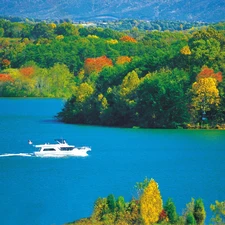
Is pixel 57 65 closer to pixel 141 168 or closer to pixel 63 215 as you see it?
pixel 141 168

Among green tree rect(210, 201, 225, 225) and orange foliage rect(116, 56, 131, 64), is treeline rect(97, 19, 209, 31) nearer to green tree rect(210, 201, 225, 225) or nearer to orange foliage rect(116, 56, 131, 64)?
orange foliage rect(116, 56, 131, 64)

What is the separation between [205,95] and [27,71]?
3671cm

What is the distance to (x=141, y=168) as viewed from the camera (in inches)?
1757

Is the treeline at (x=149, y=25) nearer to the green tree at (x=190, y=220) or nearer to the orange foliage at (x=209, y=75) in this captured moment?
the orange foliage at (x=209, y=75)

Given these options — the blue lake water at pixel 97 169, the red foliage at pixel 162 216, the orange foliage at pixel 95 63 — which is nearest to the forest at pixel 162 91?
the blue lake water at pixel 97 169

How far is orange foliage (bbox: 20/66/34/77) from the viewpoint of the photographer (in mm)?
91938

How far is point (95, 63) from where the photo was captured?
9500cm

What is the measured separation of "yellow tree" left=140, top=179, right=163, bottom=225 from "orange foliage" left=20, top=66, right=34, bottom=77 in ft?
201

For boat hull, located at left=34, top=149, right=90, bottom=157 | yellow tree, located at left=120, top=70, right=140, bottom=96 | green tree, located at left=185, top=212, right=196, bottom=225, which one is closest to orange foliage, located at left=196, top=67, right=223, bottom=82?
yellow tree, located at left=120, top=70, right=140, bottom=96

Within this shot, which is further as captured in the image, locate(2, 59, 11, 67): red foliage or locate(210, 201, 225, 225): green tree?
locate(2, 59, 11, 67): red foliage

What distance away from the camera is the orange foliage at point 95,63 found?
307ft

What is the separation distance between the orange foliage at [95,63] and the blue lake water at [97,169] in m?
29.6

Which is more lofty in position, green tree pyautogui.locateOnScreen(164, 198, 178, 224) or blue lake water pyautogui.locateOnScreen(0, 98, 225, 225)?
blue lake water pyautogui.locateOnScreen(0, 98, 225, 225)

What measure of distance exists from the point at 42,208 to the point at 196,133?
2266 centimetres
